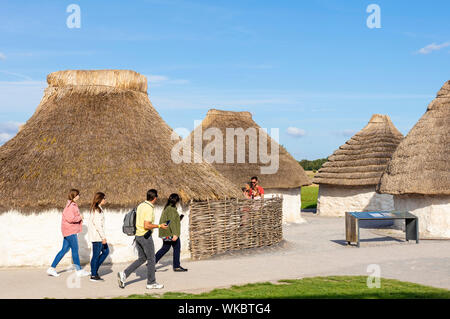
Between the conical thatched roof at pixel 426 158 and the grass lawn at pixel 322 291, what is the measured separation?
9.73 metres

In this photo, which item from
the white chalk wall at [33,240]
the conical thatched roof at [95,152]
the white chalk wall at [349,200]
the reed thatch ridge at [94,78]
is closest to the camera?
the white chalk wall at [33,240]

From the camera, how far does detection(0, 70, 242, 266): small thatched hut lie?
1321 cm

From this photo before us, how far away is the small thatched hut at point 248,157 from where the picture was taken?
26406 mm

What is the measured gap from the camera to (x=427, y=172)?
19.5 metres

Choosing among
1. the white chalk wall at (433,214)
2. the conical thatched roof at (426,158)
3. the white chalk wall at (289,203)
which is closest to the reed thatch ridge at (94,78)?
the conical thatched roof at (426,158)

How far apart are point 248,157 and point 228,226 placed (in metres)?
12.1

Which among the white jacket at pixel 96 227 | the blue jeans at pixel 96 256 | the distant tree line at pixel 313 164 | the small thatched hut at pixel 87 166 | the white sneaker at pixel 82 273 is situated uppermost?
the distant tree line at pixel 313 164

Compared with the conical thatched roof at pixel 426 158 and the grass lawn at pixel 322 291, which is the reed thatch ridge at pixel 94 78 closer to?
the grass lawn at pixel 322 291

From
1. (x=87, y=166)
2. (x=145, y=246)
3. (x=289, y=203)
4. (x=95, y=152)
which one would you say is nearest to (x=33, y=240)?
(x=87, y=166)

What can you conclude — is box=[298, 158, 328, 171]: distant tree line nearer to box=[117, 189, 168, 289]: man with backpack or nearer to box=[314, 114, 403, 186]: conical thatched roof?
box=[314, 114, 403, 186]: conical thatched roof

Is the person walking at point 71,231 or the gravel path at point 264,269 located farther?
the person walking at point 71,231

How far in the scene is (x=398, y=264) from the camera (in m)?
12.9
